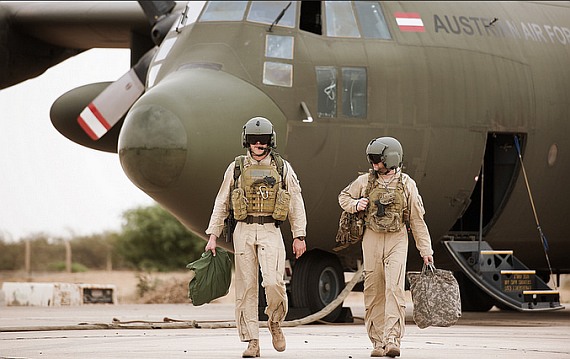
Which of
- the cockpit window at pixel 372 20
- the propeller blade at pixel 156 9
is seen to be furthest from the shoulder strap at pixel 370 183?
the propeller blade at pixel 156 9

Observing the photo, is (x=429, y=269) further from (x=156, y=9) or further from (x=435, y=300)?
(x=156, y=9)

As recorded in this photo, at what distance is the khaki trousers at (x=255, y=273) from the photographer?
9336 mm

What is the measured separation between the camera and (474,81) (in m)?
14.1

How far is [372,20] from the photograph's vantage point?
13914 mm

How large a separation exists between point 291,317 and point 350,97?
253 cm

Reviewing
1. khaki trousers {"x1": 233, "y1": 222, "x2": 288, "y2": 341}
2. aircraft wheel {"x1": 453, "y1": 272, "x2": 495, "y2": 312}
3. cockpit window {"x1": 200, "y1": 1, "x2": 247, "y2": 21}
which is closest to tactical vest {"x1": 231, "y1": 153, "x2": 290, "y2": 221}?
khaki trousers {"x1": 233, "y1": 222, "x2": 288, "y2": 341}

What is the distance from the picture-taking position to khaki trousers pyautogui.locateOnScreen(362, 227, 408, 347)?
9328mm

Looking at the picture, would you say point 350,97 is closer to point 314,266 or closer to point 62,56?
point 314,266

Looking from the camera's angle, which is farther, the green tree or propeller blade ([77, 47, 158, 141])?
the green tree

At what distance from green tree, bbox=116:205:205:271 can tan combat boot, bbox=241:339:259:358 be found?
34.2 meters

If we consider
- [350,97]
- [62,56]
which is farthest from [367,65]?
[62,56]

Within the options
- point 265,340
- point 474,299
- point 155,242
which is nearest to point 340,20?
point 265,340

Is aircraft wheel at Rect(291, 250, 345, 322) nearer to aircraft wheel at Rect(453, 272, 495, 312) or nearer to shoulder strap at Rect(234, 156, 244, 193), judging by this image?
shoulder strap at Rect(234, 156, 244, 193)

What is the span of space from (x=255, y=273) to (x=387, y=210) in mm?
1120
